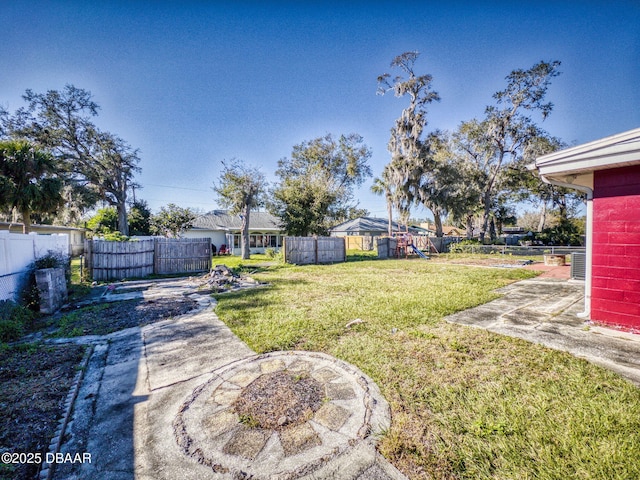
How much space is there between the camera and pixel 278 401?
2.31 metres

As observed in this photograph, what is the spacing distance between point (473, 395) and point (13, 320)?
675 centimetres

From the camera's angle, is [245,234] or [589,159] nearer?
[589,159]

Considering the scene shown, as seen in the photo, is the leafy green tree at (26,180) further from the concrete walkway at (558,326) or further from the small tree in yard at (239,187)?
the concrete walkway at (558,326)

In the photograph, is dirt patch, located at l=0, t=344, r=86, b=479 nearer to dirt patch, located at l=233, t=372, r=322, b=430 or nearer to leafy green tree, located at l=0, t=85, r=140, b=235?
dirt patch, located at l=233, t=372, r=322, b=430

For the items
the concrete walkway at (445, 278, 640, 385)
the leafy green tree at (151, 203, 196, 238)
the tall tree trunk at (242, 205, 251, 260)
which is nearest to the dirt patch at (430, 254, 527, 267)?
the concrete walkway at (445, 278, 640, 385)

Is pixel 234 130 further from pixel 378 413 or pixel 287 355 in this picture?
pixel 378 413

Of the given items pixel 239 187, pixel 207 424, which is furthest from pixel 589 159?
pixel 239 187

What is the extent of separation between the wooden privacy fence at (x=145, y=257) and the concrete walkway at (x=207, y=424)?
7552 millimetres

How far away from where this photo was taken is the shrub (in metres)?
3.93

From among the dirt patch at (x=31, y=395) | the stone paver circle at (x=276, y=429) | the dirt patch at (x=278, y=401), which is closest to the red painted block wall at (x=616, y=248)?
the stone paver circle at (x=276, y=429)

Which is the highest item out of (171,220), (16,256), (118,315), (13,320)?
(171,220)

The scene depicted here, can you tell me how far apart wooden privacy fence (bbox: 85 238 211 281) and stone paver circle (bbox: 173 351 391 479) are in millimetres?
9249

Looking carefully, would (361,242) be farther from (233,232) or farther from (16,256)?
(16,256)

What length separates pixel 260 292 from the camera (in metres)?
7.18
